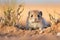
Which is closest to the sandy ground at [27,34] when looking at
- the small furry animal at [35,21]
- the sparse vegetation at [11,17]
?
the sparse vegetation at [11,17]

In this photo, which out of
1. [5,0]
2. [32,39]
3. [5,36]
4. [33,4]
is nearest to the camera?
[32,39]

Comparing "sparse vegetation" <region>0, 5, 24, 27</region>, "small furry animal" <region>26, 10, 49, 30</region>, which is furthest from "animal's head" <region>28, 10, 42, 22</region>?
"sparse vegetation" <region>0, 5, 24, 27</region>

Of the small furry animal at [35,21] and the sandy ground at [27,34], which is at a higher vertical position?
the small furry animal at [35,21]

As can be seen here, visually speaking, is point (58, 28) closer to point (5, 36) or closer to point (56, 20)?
point (56, 20)

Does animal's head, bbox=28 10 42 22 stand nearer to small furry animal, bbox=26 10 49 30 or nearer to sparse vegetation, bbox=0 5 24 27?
small furry animal, bbox=26 10 49 30

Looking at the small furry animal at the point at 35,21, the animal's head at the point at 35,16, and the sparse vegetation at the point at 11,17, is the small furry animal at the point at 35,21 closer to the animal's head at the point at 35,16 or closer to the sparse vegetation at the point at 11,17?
the animal's head at the point at 35,16

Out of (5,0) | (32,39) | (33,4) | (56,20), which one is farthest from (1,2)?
(33,4)

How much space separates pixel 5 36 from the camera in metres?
8.89

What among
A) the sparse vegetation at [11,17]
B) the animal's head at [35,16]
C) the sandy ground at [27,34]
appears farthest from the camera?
the animal's head at [35,16]

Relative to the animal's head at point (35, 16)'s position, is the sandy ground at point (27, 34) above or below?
below

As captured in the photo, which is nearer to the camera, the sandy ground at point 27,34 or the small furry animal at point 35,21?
the sandy ground at point 27,34

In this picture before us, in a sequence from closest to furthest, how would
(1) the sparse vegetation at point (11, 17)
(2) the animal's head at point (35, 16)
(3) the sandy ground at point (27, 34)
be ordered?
(3) the sandy ground at point (27, 34) < (1) the sparse vegetation at point (11, 17) < (2) the animal's head at point (35, 16)

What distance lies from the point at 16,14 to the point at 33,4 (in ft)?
21.0

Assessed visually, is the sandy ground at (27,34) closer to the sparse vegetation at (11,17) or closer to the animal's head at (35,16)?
the sparse vegetation at (11,17)
